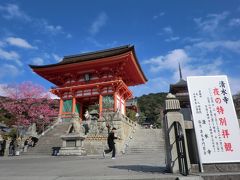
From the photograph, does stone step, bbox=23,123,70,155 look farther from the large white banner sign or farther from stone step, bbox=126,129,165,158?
the large white banner sign

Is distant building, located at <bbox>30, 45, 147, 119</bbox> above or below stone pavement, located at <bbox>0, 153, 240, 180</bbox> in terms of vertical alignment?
above

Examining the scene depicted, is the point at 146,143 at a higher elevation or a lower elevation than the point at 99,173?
higher

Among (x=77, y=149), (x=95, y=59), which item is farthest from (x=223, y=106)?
(x=95, y=59)

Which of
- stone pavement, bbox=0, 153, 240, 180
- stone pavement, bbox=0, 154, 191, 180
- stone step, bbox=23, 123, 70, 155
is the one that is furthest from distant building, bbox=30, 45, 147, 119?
stone pavement, bbox=0, 153, 240, 180

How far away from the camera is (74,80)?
2625 centimetres

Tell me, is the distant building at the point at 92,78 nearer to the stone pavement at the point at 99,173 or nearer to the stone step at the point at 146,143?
the stone step at the point at 146,143

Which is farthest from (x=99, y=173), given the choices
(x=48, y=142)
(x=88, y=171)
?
(x=48, y=142)

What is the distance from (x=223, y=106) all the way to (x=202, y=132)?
37.5 inches

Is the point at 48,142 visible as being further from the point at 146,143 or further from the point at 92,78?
the point at 92,78

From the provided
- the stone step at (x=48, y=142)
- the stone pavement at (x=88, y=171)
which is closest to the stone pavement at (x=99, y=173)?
the stone pavement at (x=88, y=171)

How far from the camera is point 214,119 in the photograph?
17.2ft

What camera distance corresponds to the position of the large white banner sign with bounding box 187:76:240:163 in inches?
197

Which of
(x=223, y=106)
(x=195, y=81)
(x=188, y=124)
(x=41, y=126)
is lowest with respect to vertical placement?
(x=188, y=124)

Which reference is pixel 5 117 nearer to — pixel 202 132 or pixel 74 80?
pixel 74 80
